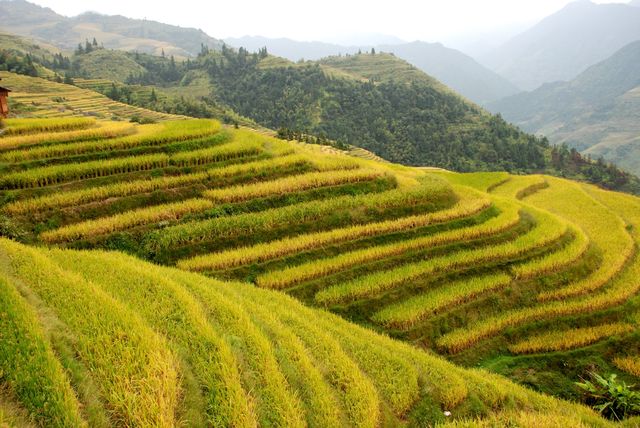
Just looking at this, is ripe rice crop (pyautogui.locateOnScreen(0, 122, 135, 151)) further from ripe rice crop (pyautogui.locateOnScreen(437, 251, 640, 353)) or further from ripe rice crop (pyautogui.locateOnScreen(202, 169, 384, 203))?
ripe rice crop (pyautogui.locateOnScreen(437, 251, 640, 353))

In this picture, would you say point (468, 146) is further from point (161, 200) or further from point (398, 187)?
point (161, 200)

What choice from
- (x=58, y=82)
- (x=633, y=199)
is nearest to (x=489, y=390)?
(x=633, y=199)

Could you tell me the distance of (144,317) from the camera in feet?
22.1

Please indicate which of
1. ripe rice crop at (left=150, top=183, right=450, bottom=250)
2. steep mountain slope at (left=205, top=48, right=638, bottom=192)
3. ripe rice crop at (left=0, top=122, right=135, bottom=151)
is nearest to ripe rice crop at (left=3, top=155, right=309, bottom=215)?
ripe rice crop at (left=150, top=183, right=450, bottom=250)

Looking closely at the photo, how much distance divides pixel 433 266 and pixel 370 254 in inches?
84.3

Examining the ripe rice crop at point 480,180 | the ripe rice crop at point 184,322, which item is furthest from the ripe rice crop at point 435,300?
the ripe rice crop at point 480,180

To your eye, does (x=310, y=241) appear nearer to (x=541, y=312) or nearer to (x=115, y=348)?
(x=541, y=312)

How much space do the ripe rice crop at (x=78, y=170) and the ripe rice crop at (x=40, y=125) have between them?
3.90 metres

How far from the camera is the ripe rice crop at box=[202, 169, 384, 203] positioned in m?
15.2

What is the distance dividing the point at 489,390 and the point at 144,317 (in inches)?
262

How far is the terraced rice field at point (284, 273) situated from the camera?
5898mm

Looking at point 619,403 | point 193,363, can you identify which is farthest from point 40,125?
point 619,403

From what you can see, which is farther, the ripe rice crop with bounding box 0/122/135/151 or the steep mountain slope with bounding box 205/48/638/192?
the steep mountain slope with bounding box 205/48/638/192

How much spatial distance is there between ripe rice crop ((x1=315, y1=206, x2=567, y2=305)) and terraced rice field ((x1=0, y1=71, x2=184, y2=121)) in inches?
1830
